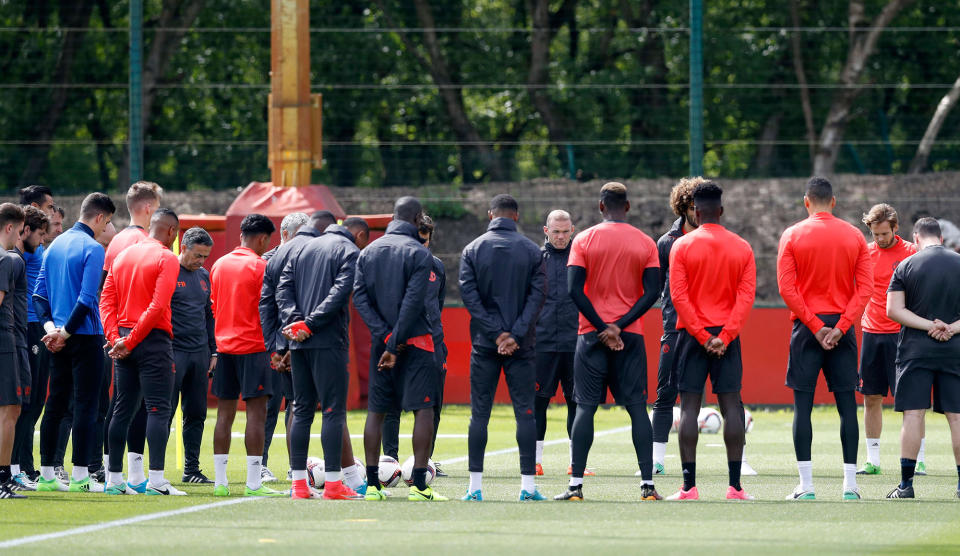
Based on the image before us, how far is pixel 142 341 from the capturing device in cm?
1040

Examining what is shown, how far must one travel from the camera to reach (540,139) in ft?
105

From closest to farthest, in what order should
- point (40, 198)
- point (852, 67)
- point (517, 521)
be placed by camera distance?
point (517, 521)
point (40, 198)
point (852, 67)

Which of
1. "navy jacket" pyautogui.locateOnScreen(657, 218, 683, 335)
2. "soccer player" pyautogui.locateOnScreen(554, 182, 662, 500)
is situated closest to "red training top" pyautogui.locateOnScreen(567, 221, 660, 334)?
"soccer player" pyautogui.locateOnScreen(554, 182, 662, 500)

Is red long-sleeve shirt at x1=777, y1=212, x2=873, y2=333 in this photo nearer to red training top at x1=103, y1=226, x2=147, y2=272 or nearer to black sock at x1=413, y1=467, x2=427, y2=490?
black sock at x1=413, y1=467, x2=427, y2=490

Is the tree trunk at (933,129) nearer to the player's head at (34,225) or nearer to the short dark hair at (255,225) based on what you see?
the short dark hair at (255,225)

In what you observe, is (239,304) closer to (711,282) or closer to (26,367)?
(26,367)

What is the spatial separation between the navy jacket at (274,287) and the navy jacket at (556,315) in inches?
111

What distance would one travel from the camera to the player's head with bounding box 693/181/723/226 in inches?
403

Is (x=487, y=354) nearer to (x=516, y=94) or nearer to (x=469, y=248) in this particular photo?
(x=469, y=248)

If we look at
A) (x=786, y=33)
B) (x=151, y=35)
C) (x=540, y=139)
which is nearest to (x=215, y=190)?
(x=151, y=35)

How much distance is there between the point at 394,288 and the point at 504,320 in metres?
0.79

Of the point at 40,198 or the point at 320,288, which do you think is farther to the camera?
the point at 40,198

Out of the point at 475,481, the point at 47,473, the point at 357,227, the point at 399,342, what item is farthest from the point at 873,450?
the point at 47,473

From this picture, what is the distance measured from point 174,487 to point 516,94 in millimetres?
22416
